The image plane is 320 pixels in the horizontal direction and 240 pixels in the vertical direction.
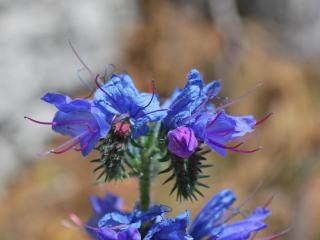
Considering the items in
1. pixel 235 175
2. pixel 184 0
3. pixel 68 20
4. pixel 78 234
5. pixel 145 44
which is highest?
pixel 184 0

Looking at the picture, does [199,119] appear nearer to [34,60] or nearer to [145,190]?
[145,190]

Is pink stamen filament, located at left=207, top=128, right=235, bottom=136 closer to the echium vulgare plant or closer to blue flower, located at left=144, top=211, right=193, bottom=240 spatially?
the echium vulgare plant

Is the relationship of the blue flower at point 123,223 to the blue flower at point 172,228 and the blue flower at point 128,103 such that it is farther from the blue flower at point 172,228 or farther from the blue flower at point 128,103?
the blue flower at point 128,103

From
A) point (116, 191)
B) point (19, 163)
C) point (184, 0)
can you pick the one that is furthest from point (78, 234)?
point (184, 0)

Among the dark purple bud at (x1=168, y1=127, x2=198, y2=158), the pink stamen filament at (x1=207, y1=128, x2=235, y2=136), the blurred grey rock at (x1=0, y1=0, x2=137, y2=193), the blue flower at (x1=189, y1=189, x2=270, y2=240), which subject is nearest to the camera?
the dark purple bud at (x1=168, y1=127, x2=198, y2=158)

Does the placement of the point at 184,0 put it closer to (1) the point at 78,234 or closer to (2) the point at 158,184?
(2) the point at 158,184

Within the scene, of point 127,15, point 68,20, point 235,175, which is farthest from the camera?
point 127,15

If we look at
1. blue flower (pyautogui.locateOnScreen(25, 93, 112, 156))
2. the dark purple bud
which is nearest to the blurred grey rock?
blue flower (pyautogui.locateOnScreen(25, 93, 112, 156))
